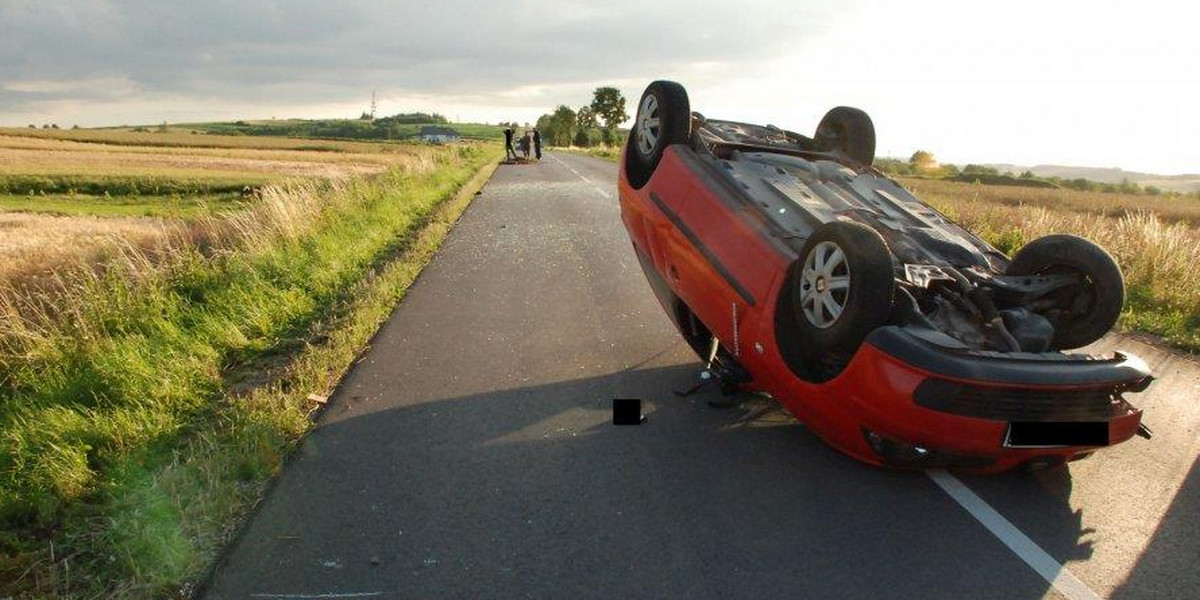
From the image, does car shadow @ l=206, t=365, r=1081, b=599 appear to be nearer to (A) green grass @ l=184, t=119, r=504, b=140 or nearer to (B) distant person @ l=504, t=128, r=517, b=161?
(B) distant person @ l=504, t=128, r=517, b=161

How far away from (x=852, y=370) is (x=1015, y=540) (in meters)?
0.99

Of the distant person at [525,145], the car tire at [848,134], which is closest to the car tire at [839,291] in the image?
the car tire at [848,134]

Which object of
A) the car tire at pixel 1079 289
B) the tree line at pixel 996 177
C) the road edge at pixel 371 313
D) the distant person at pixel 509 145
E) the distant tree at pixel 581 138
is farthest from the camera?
the distant tree at pixel 581 138

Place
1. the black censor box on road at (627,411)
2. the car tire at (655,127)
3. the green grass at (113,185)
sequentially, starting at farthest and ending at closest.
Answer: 1. the green grass at (113,185)
2. the car tire at (655,127)
3. the black censor box on road at (627,411)

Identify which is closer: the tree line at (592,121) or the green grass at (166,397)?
the green grass at (166,397)

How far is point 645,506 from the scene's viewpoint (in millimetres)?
3738

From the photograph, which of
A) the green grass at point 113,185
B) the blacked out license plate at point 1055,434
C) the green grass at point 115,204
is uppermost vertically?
the blacked out license plate at point 1055,434

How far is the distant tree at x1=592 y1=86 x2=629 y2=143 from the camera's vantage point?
319 feet

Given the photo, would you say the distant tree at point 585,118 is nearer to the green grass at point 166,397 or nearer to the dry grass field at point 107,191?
the dry grass field at point 107,191

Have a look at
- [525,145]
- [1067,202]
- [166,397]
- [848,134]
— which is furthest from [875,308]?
[525,145]

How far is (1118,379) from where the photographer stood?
3572mm

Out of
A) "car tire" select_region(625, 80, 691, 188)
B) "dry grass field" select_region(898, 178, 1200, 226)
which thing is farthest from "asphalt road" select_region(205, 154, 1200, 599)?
"dry grass field" select_region(898, 178, 1200, 226)

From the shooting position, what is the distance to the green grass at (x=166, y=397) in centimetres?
335

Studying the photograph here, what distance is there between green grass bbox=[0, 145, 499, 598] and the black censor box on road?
1.82 m
